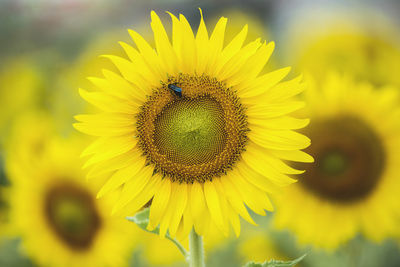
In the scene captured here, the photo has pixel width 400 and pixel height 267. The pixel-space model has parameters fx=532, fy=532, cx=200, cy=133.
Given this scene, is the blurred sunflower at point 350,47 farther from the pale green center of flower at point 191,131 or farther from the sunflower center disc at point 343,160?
the pale green center of flower at point 191,131

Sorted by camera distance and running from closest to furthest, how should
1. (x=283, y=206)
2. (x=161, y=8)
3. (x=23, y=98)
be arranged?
(x=283, y=206) → (x=23, y=98) → (x=161, y=8)

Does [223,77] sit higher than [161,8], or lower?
higher

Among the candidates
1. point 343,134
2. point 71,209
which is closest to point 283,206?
point 343,134

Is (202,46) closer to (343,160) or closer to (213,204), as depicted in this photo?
(213,204)

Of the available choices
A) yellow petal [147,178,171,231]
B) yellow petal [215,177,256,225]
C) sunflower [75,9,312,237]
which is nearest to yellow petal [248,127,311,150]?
sunflower [75,9,312,237]

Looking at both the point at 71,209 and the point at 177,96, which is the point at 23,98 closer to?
the point at 71,209

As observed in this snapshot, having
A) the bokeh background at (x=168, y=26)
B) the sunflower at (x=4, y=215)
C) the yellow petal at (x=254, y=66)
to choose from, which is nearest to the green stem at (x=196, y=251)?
the yellow petal at (x=254, y=66)
